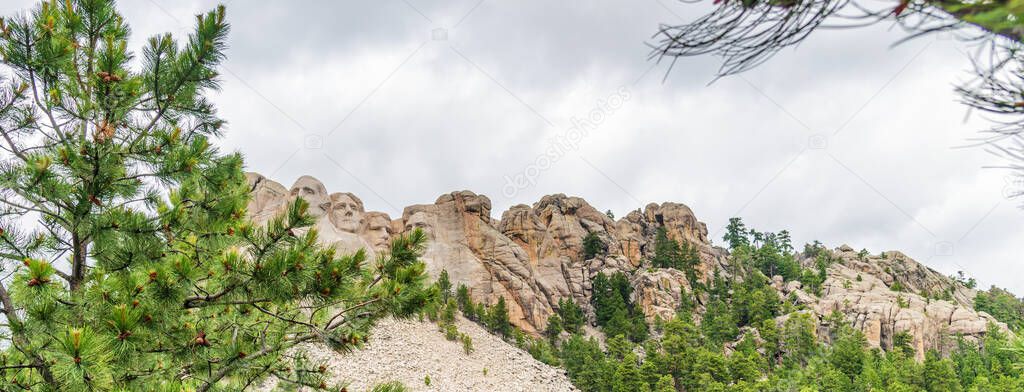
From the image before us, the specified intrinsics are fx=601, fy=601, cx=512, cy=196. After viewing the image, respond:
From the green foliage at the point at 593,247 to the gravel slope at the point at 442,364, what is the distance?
2463 cm

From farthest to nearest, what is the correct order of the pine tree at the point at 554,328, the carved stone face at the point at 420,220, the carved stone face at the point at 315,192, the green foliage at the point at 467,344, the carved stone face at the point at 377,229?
the carved stone face at the point at 420,220, the carved stone face at the point at 377,229, the carved stone face at the point at 315,192, the pine tree at the point at 554,328, the green foliage at the point at 467,344

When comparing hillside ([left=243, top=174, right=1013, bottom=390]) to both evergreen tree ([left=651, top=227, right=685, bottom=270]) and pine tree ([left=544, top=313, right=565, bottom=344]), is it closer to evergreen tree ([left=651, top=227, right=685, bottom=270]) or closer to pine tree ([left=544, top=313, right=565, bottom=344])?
evergreen tree ([left=651, top=227, right=685, bottom=270])

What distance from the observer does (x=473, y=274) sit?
227 ft

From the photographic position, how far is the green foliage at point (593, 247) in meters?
79.6

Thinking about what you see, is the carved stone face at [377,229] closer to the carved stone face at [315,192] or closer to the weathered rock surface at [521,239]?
the weathered rock surface at [521,239]

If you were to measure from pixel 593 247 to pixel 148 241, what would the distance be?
75.7m

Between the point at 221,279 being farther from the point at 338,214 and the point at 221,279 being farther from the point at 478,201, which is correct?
the point at 478,201

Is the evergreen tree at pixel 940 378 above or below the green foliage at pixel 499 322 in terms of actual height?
below

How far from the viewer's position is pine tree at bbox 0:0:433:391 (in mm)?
4797

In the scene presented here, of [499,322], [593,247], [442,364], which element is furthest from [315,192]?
[593,247]

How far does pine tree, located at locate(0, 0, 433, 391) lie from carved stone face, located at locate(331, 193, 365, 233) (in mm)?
63677

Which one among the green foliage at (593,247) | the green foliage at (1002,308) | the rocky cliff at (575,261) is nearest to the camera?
the rocky cliff at (575,261)

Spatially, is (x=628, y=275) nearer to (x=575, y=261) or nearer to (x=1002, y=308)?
(x=575, y=261)

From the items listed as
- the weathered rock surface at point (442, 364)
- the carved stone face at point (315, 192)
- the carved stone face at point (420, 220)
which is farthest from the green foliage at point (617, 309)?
the carved stone face at point (315, 192)
